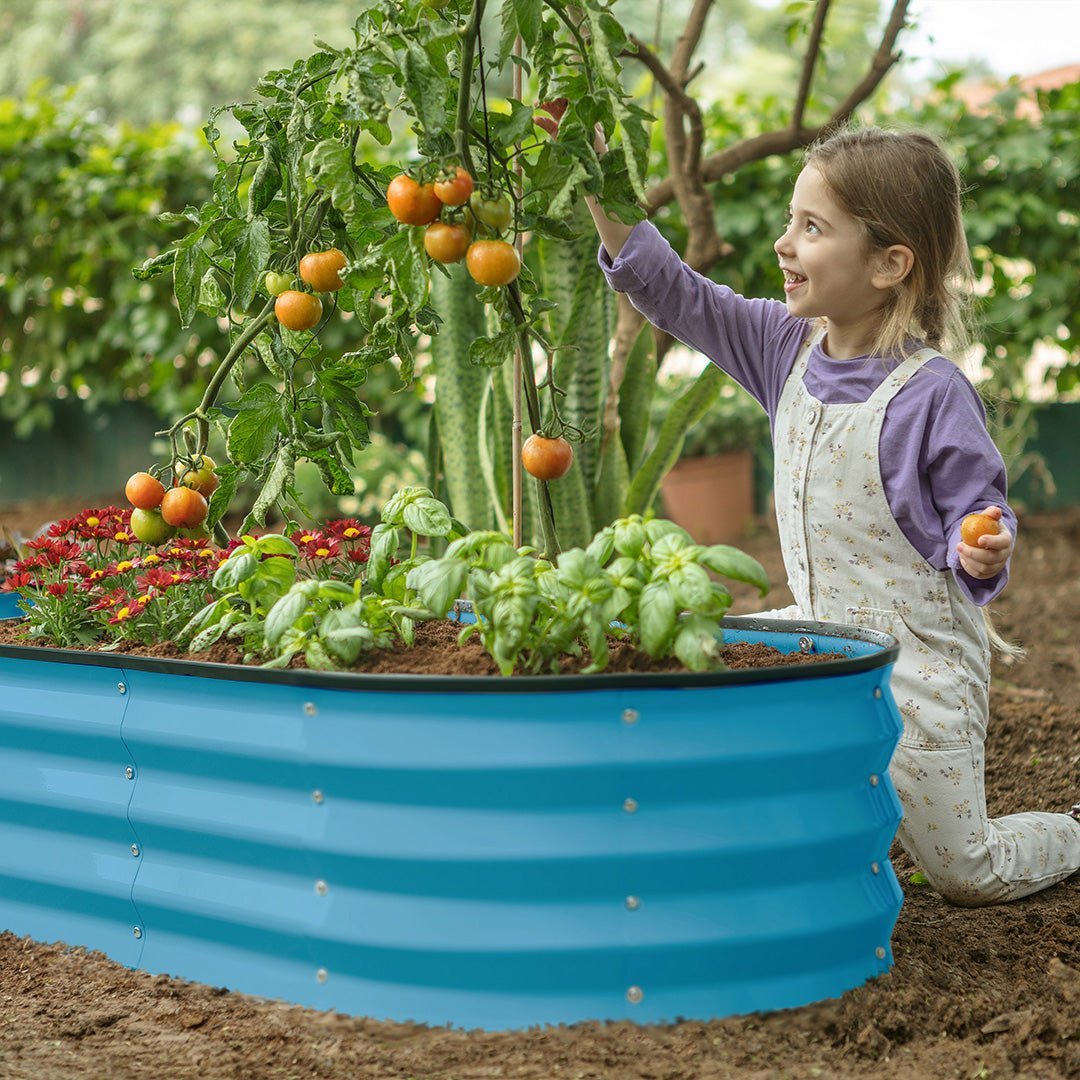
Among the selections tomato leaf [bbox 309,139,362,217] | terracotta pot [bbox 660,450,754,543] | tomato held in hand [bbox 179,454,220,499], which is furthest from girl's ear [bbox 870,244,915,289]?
terracotta pot [bbox 660,450,754,543]

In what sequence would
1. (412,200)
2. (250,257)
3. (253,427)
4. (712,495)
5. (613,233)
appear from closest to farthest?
1. (412,200)
2. (250,257)
3. (253,427)
4. (613,233)
5. (712,495)

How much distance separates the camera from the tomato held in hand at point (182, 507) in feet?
6.04

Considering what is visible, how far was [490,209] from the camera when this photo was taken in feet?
5.17

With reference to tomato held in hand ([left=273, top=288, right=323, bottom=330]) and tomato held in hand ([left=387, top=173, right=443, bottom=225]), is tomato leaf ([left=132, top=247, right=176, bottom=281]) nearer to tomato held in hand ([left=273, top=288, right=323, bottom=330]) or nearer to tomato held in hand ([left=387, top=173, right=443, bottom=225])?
tomato held in hand ([left=273, top=288, right=323, bottom=330])

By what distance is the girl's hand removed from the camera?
65.7 inches

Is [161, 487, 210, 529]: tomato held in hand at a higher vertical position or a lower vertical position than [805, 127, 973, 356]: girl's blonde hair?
lower

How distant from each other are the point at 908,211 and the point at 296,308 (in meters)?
0.94

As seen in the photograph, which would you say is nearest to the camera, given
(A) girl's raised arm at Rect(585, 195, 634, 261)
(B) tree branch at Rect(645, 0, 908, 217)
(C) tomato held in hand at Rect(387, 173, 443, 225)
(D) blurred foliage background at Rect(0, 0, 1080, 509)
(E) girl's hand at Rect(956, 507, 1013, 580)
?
(C) tomato held in hand at Rect(387, 173, 443, 225)

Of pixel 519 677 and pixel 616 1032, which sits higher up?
pixel 519 677

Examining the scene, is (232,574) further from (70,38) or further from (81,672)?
(70,38)

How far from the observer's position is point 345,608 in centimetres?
160

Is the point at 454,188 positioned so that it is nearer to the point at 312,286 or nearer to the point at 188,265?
the point at 312,286

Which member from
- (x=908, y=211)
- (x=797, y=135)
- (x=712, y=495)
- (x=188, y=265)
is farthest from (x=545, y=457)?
(x=712, y=495)

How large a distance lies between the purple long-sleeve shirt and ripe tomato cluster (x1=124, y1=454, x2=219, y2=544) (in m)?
0.71
